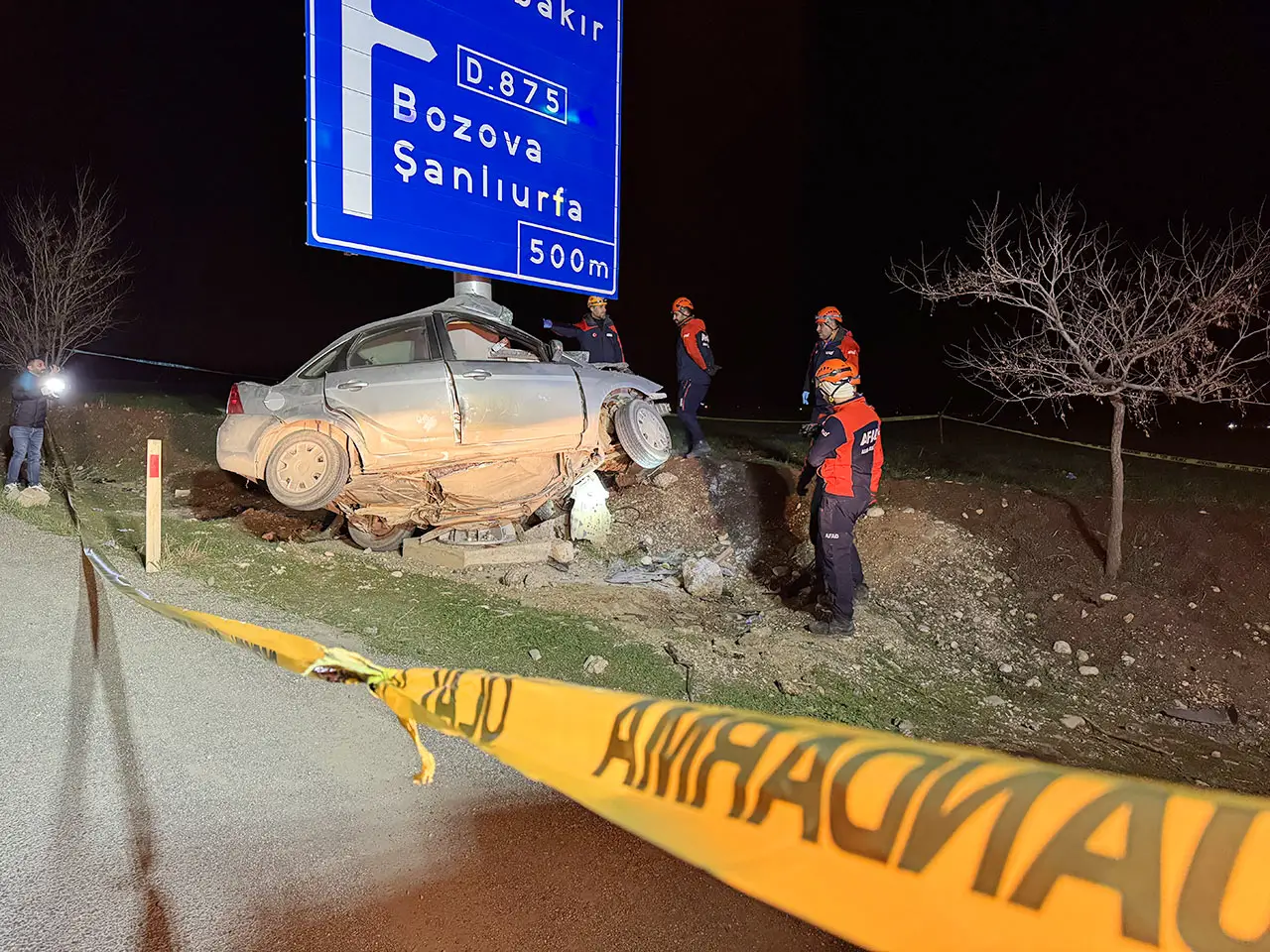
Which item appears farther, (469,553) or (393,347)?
(469,553)

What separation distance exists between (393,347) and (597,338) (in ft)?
9.73

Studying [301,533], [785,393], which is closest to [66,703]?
[301,533]

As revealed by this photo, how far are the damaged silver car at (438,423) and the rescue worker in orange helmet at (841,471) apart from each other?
158cm

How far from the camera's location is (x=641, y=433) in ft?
21.1

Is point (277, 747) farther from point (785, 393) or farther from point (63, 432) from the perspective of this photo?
point (785, 393)

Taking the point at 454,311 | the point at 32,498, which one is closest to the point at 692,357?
the point at 454,311

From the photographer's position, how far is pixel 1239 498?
764 centimetres

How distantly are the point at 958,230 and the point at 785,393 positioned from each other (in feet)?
26.3

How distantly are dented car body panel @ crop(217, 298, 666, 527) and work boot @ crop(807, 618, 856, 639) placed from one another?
238 cm

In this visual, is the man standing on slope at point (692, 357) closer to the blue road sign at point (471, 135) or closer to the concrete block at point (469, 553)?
the blue road sign at point (471, 135)

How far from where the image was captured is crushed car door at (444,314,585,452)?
18.5 ft

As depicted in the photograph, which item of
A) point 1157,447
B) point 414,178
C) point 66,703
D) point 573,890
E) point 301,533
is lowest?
point 573,890

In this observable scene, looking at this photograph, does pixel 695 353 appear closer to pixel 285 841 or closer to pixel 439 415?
pixel 439 415

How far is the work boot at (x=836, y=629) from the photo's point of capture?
18.8 feet
